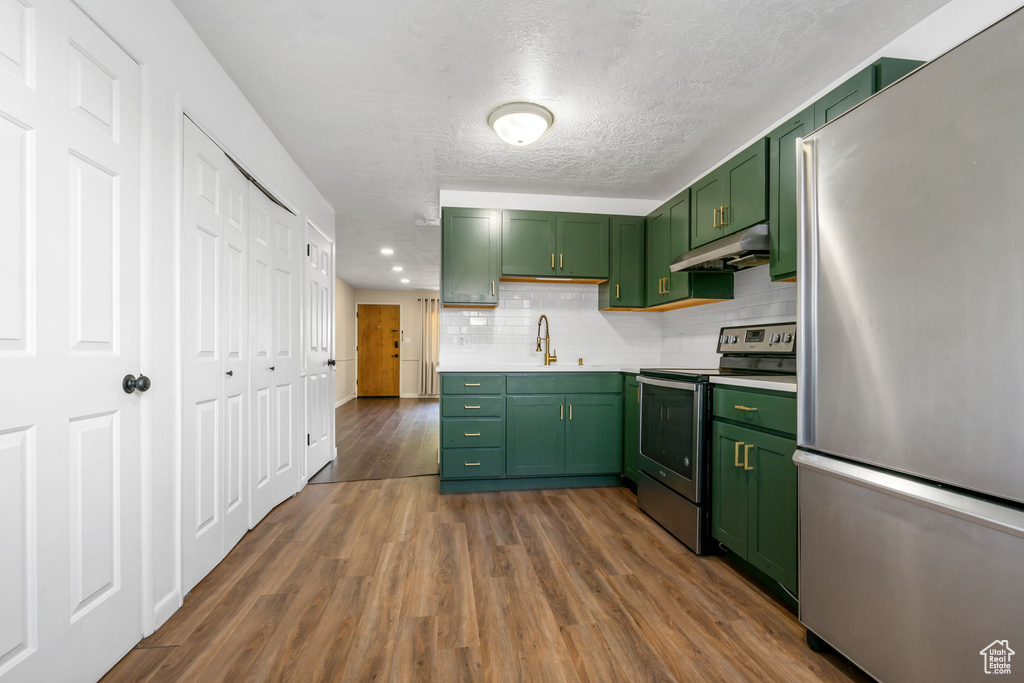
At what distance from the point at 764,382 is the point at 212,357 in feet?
8.22

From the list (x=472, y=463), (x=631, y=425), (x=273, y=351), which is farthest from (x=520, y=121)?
(x=472, y=463)

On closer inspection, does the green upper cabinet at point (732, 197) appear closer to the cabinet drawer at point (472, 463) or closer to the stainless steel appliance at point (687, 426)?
the stainless steel appliance at point (687, 426)

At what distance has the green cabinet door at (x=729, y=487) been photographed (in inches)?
78.0

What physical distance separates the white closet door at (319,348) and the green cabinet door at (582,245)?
80.4 inches

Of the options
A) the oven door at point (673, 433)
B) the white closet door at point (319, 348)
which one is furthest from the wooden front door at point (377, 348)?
the oven door at point (673, 433)

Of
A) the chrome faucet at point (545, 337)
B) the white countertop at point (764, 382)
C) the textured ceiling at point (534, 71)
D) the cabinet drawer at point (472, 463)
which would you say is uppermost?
the textured ceiling at point (534, 71)

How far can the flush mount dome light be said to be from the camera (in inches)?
90.7

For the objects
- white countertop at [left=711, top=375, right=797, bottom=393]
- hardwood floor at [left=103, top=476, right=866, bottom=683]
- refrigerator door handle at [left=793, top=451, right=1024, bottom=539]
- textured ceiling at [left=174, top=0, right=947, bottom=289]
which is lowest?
hardwood floor at [left=103, top=476, right=866, bottom=683]

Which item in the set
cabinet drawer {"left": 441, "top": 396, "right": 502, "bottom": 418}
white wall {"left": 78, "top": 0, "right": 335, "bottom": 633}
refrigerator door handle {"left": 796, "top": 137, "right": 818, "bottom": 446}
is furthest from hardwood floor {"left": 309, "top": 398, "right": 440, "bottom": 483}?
refrigerator door handle {"left": 796, "top": 137, "right": 818, "bottom": 446}

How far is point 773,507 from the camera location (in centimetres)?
179

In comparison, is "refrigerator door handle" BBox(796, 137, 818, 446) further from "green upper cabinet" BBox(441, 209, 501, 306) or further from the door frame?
the door frame

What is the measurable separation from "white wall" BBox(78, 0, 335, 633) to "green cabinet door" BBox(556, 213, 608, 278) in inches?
96.4

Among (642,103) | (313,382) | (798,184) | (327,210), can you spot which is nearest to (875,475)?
(798,184)

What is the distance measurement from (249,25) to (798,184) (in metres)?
2.27
